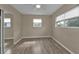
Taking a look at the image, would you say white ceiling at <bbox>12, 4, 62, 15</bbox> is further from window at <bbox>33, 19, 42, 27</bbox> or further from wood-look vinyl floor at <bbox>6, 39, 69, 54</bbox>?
window at <bbox>33, 19, 42, 27</bbox>

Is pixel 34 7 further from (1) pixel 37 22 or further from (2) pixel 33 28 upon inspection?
(2) pixel 33 28

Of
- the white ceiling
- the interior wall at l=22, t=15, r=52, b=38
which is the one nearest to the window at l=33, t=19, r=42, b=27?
the interior wall at l=22, t=15, r=52, b=38

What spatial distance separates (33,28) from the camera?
8.79m

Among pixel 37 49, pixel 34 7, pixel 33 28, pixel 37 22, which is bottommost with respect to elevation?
pixel 37 49

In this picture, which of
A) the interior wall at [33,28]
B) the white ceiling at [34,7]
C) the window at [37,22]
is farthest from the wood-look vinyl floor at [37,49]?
the window at [37,22]

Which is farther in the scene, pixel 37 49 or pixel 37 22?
pixel 37 22

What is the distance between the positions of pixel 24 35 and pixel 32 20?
52.2 inches

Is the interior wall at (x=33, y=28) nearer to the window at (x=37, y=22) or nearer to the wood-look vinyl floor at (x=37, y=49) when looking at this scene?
the window at (x=37, y=22)

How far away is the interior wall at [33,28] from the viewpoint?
8719mm

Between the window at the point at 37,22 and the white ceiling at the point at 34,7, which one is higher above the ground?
the white ceiling at the point at 34,7

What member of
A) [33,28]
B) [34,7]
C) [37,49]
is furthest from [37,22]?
[37,49]

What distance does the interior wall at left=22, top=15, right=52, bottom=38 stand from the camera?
8.72 meters
